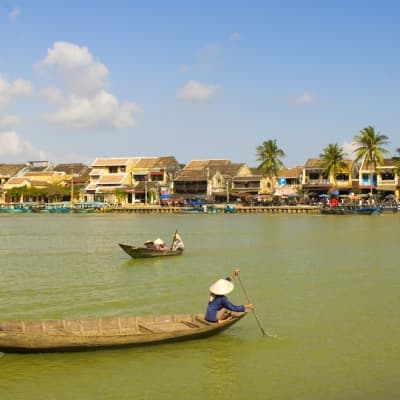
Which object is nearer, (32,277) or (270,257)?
(32,277)

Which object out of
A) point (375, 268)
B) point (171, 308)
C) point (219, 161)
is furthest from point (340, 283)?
point (219, 161)

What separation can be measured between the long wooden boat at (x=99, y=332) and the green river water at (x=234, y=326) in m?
0.21

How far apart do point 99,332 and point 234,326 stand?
3352 mm

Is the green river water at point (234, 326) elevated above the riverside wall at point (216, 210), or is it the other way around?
the riverside wall at point (216, 210)

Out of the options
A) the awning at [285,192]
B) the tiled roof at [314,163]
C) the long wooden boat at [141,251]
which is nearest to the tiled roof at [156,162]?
the awning at [285,192]

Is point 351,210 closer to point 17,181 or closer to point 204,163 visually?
point 204,163

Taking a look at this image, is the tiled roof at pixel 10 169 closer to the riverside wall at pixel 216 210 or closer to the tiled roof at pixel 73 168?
the tiled roof at pixel 73 168

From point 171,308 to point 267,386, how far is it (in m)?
6.02

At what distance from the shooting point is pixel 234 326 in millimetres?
13469

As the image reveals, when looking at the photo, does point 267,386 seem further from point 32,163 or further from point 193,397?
point 32,163

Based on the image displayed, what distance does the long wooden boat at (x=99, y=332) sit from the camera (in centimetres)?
1096

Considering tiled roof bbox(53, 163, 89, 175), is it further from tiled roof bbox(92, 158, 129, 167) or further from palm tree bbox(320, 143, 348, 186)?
palm tree bbox(320, 143, 348, 186)

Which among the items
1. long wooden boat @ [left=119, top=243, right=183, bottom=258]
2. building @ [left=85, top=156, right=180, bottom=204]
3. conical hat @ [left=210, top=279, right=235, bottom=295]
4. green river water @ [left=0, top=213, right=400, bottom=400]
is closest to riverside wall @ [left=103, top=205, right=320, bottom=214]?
building @ [left=85, top=156, right=180, bottom=204]

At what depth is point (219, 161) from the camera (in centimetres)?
8069
